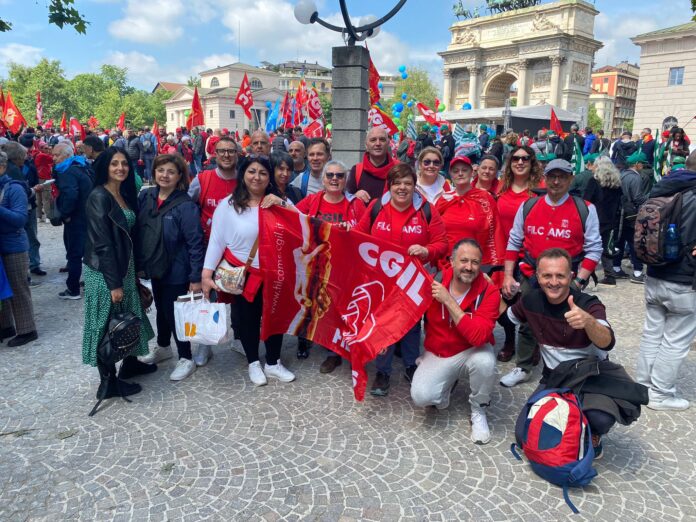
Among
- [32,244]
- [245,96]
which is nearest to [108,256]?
[32,244]

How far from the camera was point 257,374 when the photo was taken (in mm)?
4500

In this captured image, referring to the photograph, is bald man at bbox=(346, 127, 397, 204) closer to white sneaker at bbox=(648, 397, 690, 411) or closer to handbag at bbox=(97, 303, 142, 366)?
handbag at bbox=(97, 303, 142, 366)

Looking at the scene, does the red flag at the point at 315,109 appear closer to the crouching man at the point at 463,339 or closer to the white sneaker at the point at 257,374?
the white sneaker at the point at 257,374

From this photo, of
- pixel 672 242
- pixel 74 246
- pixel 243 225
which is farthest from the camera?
pixel 74 246

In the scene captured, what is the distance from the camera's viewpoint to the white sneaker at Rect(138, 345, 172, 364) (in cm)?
492

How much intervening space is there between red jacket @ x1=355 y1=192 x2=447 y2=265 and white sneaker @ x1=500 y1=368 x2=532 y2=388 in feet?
4.39

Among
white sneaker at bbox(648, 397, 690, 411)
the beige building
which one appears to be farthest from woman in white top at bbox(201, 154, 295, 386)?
the beige building

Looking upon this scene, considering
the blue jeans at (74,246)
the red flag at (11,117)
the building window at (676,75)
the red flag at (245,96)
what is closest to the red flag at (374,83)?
the red flag at (245,96)

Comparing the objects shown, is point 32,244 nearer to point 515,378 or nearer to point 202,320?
point 202,320

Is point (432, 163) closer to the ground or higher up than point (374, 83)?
closer to the ground

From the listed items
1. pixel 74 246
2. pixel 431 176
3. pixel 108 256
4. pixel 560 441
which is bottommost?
pixel 560 441

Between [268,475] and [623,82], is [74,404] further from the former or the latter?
[623,82]

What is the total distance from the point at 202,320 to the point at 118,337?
66 centimetres

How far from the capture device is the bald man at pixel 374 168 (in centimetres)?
521
